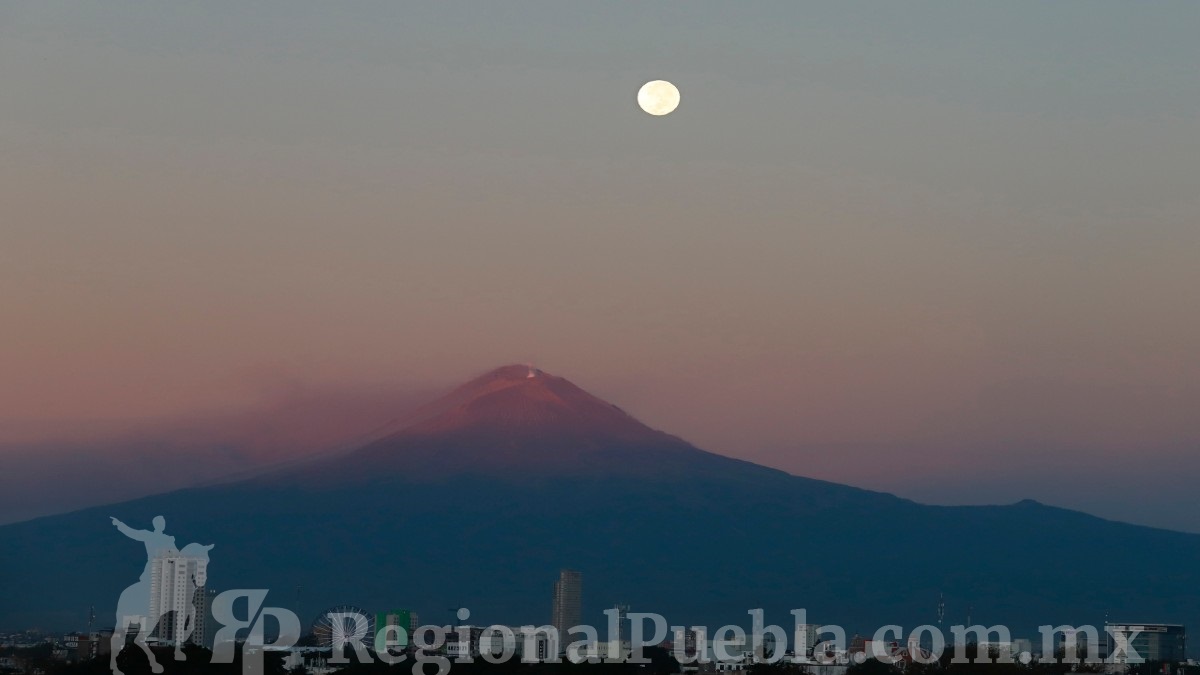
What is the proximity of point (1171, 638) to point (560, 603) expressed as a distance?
57.9 meters

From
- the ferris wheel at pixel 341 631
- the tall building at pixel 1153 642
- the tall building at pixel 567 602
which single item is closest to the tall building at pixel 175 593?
the ferris wheel at pixel 341 631

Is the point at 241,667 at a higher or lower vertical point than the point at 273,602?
lower

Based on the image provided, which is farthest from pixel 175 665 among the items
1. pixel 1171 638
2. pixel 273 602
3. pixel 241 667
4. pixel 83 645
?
pixel 273 602

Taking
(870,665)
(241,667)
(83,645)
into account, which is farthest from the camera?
(870,665)

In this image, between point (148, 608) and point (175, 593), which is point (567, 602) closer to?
point (175, 593)

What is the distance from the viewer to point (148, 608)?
3007 inches

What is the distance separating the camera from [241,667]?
212 ft

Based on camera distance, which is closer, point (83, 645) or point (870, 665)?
point (83, 645)

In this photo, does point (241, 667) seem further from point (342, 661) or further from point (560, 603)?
point (560, 603)

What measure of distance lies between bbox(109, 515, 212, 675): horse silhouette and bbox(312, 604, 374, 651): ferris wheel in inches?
322

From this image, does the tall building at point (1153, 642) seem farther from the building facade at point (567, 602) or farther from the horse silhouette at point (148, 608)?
the horse silhouette at point (148, 608)

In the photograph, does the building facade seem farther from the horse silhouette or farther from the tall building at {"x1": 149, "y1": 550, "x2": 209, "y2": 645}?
the tall building at {"x1": 149, "y1": 550, "x2": 209, "y2": 645}

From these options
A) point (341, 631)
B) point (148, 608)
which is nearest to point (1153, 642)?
point (341, 631)

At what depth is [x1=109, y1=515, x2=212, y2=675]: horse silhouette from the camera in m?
62.0
